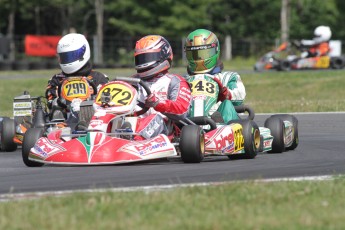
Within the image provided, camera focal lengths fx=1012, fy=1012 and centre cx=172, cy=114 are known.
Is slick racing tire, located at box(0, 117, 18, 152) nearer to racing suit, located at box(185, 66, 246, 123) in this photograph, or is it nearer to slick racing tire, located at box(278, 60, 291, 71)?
racing suit, located at box(185, 66, 246, 123)

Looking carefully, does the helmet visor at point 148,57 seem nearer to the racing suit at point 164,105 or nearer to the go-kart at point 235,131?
the racing suit at point 164,105

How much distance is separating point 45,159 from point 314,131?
5.46 meters

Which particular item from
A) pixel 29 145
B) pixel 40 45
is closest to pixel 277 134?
pixel 29 145

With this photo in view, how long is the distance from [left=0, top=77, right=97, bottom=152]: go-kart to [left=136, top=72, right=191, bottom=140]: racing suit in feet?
2.04

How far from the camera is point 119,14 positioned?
175ft

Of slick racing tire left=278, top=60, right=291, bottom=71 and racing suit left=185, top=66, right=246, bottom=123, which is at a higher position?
racing suit left=185, top=66, right=246, bottom=123

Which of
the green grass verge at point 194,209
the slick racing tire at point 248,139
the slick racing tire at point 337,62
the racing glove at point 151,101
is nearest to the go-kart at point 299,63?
the slick racing tire at point 337,62

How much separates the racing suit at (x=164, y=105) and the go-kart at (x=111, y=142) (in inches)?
5.4

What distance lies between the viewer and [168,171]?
8258 mm

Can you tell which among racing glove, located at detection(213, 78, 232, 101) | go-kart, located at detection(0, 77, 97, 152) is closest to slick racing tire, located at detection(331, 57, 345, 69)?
go-kart, located at detection(0, 77, 97, 152)

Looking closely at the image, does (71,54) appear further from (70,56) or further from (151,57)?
(151,57)

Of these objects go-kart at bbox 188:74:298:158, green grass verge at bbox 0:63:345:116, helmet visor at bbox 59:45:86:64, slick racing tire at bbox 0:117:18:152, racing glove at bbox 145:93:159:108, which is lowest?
green grass verge at bbox 0:63:345:116

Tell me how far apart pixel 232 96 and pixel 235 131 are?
111 cm

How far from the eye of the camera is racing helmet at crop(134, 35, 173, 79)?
9688 millimetres
